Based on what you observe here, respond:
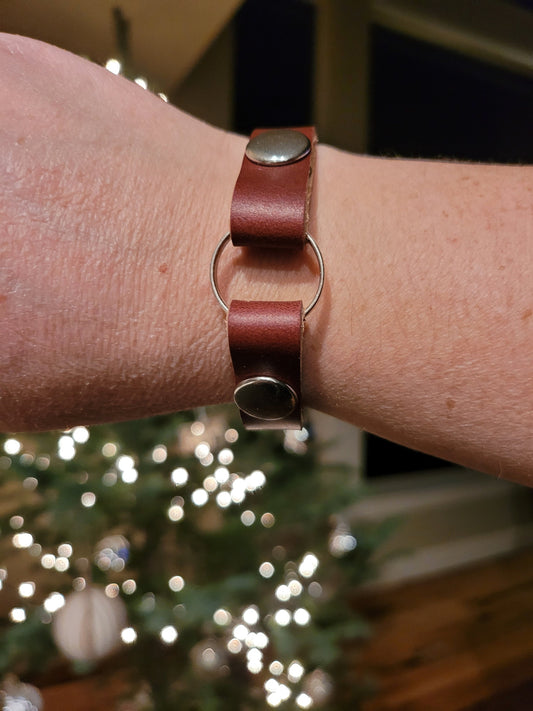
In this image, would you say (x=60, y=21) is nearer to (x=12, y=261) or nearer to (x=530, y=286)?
(x=12, y=261)

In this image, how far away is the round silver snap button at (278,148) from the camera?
1.42ft

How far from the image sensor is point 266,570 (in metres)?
1.34

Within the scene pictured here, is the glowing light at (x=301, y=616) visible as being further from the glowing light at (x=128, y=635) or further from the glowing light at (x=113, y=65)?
the glowing light at (x=113, y=65)

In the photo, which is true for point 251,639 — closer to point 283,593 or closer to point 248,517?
point 283,593

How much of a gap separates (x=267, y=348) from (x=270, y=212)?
0.11 metres

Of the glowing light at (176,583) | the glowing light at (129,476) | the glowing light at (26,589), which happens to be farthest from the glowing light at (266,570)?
the glowing light at (26,589)

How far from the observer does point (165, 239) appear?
45cm

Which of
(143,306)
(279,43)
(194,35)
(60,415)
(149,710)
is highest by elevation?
(279,43)

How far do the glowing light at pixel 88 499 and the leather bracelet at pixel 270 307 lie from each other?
0.79m

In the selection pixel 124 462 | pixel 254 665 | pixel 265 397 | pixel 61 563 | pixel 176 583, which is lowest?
pixel 254 665

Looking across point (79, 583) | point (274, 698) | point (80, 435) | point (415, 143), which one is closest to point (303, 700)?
point (274, 698)

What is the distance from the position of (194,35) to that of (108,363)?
3.53 feet

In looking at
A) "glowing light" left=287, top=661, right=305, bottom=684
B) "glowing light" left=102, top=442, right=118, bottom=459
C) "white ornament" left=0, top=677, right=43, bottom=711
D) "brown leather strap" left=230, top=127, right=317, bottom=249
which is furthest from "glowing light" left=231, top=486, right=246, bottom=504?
"brown leather strap" left=230, top=127, right=317, bottom=249

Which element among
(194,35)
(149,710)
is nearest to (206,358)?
(194,35)
